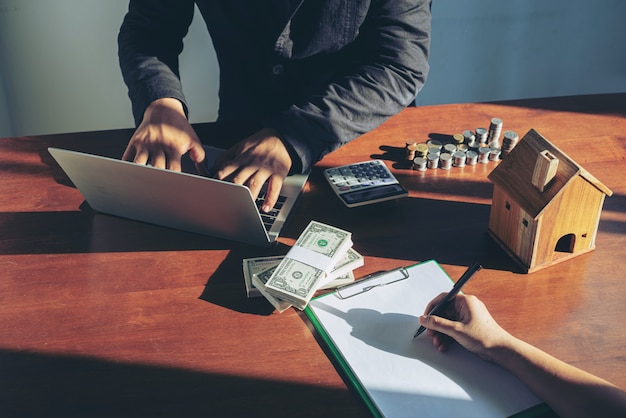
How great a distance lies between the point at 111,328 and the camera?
3.42ft

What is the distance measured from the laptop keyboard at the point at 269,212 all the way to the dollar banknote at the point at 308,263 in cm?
10

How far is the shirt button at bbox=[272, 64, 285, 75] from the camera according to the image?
1.59 metres

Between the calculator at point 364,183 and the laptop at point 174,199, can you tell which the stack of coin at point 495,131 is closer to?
the calculator at point 364,183

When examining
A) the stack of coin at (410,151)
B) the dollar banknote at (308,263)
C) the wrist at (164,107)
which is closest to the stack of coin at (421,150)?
the stack of coin at (410,151)

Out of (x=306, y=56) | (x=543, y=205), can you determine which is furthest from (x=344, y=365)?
(x=306, y=56)

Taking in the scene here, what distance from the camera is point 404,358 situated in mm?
979

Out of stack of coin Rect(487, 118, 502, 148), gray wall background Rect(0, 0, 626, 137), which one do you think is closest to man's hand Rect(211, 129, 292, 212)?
stack of coin Rect(487, 118, 502, 148)

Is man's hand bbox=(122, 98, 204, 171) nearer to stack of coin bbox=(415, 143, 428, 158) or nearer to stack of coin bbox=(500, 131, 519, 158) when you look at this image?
stack of coin bbox=(415, 143, 428, 158)

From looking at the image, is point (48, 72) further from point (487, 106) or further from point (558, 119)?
point (558, 119)

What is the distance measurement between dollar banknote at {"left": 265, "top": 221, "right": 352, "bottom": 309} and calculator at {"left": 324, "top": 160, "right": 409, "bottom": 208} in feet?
0.47

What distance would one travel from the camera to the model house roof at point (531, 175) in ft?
3.47

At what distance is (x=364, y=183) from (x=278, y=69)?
18.1 inches

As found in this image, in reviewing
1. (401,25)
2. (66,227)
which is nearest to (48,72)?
(66,227)

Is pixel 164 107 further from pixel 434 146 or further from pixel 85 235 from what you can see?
pixel 434 146
